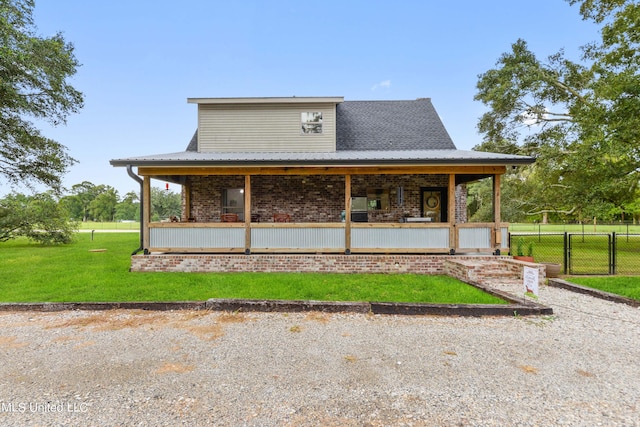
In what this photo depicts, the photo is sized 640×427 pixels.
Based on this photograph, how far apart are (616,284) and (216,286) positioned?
9232mm

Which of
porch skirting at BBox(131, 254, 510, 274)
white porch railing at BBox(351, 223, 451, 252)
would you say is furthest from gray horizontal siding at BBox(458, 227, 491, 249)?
porch skirting at BBox(131, 254, 510, 274)

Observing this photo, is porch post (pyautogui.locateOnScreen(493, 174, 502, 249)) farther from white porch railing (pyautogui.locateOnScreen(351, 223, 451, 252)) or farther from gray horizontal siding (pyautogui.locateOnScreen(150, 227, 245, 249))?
gray horizontal siding (pyautogui.locateOnScreen(150, 227, 245, 249))

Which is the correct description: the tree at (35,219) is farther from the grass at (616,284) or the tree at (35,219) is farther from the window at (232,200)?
the grass at (616,284)

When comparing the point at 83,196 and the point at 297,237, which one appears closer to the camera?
the point at 297,237

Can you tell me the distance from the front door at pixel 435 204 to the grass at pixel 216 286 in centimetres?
409

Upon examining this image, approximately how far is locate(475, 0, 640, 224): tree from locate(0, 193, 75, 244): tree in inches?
988

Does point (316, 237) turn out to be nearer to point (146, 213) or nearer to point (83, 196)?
point (146, 213)

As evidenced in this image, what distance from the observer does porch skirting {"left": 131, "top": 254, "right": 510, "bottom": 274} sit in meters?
8.41

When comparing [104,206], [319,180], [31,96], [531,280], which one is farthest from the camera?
[104,206]

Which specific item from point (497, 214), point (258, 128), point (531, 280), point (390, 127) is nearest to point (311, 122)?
point (258, 128)

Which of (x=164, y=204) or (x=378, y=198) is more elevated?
(x=164, y=204)

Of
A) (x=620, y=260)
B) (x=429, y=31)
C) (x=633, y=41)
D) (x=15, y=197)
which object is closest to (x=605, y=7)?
(x=633, y=41)

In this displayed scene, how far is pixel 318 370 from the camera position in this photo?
10.2 feet

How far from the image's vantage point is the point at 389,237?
8.57 meters
